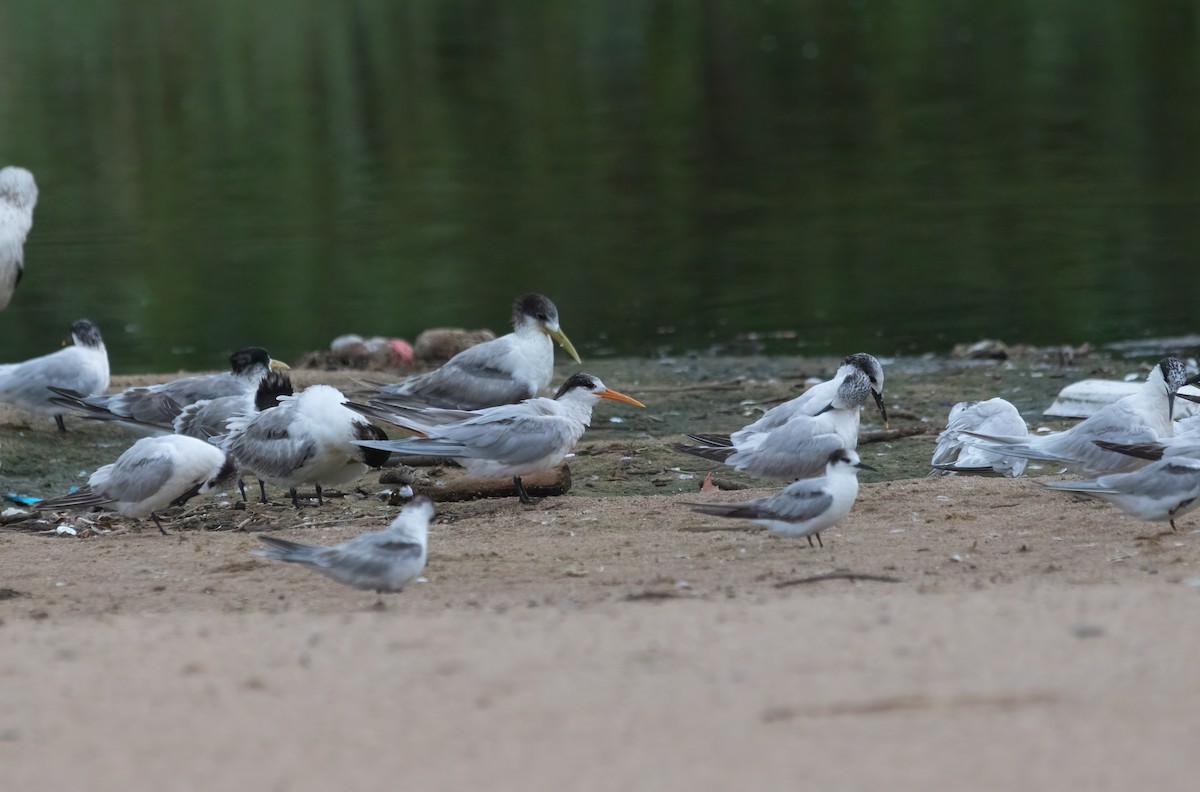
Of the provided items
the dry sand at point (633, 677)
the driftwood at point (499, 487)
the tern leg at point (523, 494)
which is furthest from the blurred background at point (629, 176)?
the dry sand at point (633, 677)

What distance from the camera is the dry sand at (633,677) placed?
3.42 m

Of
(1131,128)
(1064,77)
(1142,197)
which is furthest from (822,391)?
(1064,77)

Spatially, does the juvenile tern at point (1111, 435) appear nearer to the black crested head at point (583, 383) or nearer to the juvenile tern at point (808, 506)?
the juvenile tern at point (808, 506)

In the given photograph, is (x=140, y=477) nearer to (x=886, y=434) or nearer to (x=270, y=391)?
(x=270, y=391)

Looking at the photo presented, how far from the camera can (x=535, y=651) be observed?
4.19 m

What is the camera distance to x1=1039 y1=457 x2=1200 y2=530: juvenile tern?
19.2ft

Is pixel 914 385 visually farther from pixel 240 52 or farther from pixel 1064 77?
pixel 240 52

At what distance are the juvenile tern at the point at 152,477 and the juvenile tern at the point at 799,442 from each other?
200 centimetres

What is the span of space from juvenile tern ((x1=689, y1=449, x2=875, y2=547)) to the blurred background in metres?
6.50

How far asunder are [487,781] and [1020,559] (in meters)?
2.90

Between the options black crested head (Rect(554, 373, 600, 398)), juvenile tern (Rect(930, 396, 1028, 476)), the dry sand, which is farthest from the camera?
black crested head (Rect(554, 373, 600, 398))

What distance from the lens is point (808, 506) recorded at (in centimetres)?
593

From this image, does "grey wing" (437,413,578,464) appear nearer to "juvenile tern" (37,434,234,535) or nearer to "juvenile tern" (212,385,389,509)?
"juvenile tern" (212,385,389,509)

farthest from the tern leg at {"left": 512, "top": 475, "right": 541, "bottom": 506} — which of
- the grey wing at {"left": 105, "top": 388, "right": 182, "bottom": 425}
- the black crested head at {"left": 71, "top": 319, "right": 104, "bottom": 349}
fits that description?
the black crested head at {"left": 71, "top": 319, "right": 104, "bottom": 349}
